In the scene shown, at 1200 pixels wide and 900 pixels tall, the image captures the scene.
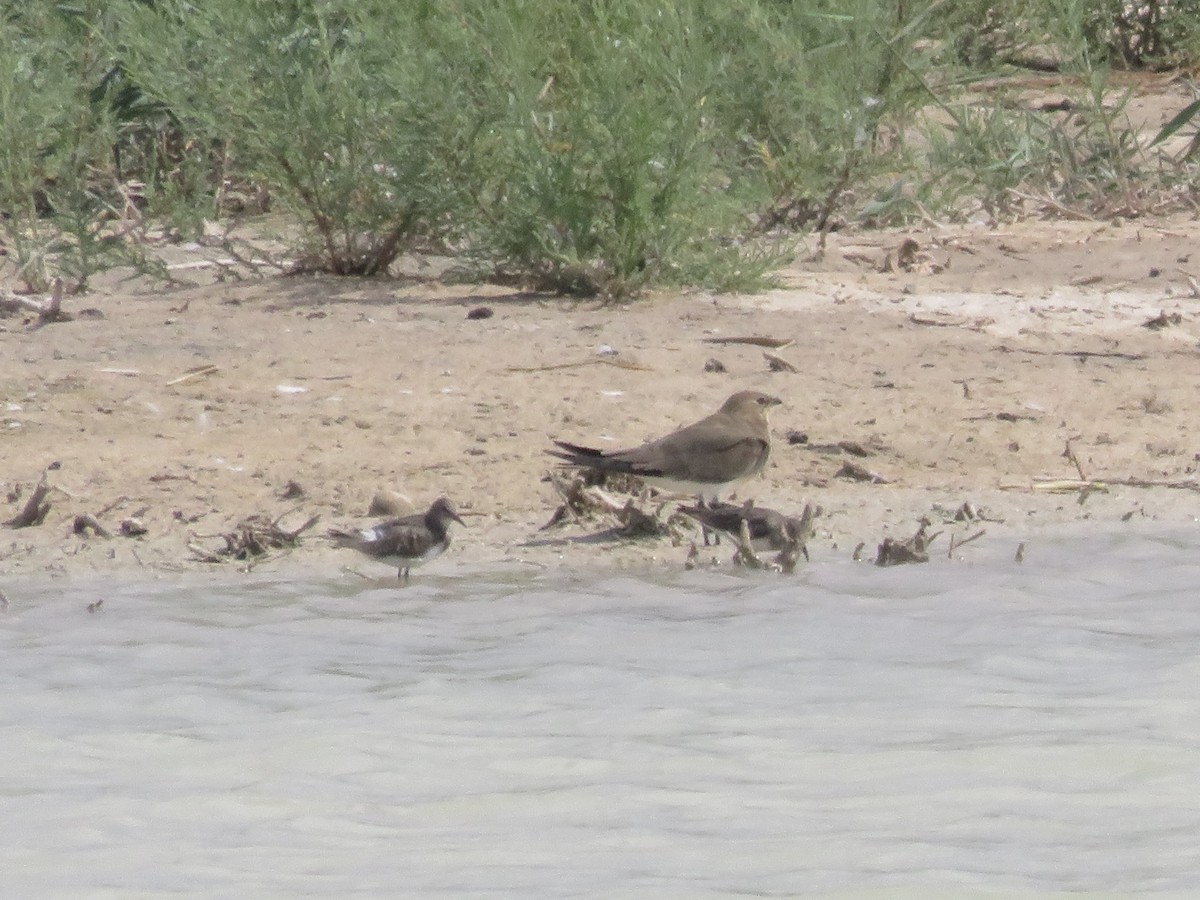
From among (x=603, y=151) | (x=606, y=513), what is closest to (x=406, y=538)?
(x=606, y=513)

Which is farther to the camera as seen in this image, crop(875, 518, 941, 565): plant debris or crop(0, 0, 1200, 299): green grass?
crop(0, 0, 1200, 299): green grass

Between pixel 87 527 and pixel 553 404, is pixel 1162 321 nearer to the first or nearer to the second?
pixel 553 404

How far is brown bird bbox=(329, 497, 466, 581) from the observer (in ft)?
20.7

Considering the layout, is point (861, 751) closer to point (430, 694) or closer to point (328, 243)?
point (430, 694)

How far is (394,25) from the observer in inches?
358

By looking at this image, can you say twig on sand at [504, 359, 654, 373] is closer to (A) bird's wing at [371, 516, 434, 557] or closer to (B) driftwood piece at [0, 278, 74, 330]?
(A) bird's wing at [371, 516, 434, 557]

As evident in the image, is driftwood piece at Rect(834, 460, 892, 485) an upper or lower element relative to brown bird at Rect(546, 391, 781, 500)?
lower

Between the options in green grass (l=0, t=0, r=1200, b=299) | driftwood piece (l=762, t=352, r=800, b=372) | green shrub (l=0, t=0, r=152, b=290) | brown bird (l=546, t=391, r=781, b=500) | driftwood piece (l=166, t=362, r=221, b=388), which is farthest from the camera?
green shrub (l=0, t=0, r=152, b=290)

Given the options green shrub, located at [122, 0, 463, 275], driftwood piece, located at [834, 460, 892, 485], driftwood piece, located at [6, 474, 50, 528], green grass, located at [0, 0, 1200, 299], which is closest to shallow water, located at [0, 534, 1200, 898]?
driftwood piece, located at [6, 474, 50, 528]

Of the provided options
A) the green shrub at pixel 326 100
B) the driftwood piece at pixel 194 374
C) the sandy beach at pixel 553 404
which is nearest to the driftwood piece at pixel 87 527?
the sandy beach at pixel 553 404

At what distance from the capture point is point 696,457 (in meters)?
6.88

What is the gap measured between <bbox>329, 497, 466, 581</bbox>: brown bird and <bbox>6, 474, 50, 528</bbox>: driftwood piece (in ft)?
3.06

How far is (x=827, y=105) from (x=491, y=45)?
1.79 meters

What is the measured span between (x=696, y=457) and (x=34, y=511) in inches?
80.9
